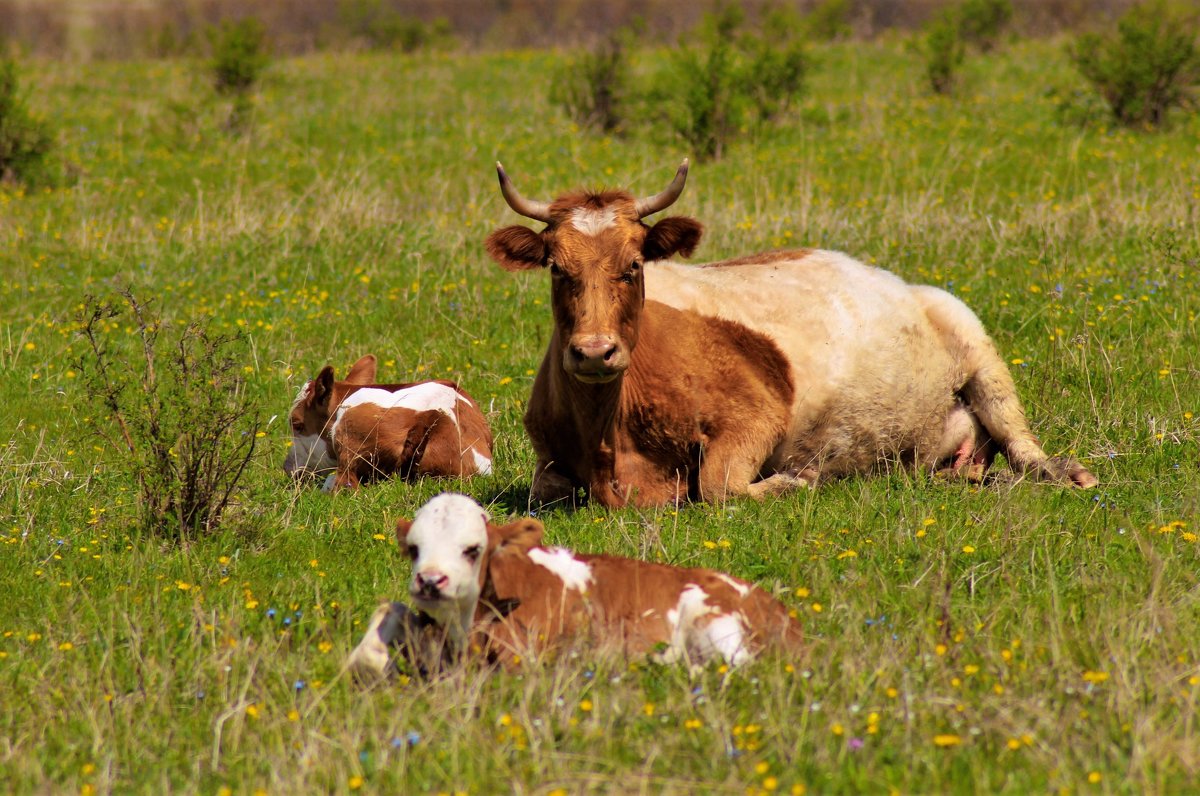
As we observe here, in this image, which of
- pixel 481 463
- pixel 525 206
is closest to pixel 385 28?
pixel 481 463

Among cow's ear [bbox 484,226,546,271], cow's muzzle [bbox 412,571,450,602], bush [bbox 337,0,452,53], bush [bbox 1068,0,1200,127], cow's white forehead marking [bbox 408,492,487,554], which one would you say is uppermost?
cow's ear [bbox 484,226,546,271]

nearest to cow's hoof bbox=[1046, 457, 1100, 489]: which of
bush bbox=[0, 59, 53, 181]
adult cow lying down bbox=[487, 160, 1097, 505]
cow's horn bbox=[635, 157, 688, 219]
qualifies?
adult cow lying down bbox=[487, 160, 1097, 505]

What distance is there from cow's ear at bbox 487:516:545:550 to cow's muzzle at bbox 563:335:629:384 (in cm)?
187

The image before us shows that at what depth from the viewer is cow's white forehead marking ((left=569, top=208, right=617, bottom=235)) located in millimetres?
7648

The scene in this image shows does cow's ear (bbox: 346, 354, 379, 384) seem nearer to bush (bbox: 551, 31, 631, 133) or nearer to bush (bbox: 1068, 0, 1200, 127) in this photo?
bush (bbox: 551, 31, 631, 133)

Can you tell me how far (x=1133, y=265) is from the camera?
12031 mm

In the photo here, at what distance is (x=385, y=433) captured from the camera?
9000 mm

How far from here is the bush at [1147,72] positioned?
19469 millimetres

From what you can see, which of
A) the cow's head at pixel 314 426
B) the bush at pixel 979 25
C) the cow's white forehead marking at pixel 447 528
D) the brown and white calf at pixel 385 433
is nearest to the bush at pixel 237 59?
the bush at pixel 979 25

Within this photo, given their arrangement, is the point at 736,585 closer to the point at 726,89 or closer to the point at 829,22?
the point at 726,89

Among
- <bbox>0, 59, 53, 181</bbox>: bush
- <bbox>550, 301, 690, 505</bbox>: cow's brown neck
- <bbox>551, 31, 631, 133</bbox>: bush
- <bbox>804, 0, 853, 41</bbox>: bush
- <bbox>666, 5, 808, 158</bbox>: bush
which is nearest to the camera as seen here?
<bbox>550, 301, 690, 505</bbox>: cow's brown neck

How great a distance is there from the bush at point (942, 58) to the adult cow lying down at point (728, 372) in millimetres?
15108

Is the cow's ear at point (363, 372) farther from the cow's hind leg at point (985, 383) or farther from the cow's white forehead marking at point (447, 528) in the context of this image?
the cow's white forehead marking at point (447, 528)

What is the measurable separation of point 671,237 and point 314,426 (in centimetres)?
297
